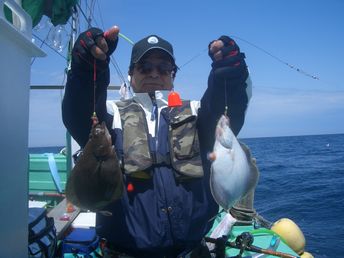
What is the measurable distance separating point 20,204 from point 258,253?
310 cm

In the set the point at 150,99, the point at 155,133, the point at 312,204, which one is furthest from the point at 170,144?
the point at 312,204

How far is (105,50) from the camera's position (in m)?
2.34

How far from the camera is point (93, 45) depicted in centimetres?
228

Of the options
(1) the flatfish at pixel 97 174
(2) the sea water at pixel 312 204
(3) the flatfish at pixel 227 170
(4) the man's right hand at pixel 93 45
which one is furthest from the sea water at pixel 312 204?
(4) the man's right hand at pixel 93 45

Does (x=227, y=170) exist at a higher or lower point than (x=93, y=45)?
lower

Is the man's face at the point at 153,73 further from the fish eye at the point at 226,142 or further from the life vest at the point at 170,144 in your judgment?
the fish eye at the point at 226,142

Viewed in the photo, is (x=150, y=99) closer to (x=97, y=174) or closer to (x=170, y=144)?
(x=170, y=144)

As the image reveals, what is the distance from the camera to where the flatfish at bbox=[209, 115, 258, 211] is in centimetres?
243

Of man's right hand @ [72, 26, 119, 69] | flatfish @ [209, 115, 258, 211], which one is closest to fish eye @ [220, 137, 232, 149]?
flatfish @ [209, 115, 258, 211]

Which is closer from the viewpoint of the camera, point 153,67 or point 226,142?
point 226,142

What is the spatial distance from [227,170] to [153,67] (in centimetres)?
112

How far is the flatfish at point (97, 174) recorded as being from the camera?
226 cm

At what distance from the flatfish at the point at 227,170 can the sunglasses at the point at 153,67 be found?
0.74 meters

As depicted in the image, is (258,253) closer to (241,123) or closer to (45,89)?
(241,123)
